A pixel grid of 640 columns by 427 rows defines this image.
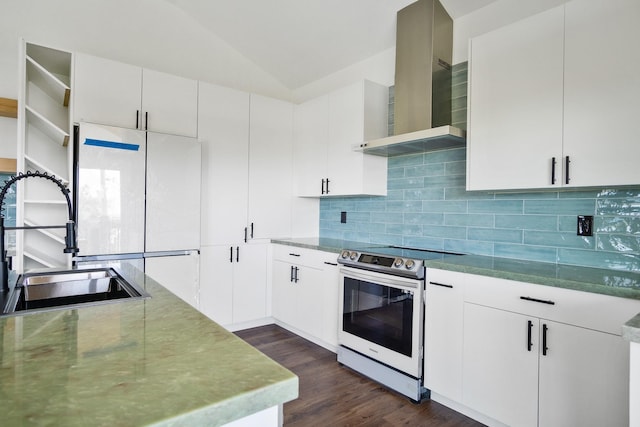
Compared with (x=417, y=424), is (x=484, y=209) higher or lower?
higher

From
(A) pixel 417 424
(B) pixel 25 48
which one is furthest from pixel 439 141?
(B) pixel 25 48

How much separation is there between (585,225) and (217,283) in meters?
2.95

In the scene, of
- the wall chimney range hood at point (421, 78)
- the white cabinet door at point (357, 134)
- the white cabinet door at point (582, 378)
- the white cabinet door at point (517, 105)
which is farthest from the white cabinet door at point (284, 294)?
the white cabinet door at point (582, 378)

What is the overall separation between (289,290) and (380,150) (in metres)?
1.62

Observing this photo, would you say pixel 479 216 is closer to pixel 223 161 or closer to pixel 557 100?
pixel 557 100

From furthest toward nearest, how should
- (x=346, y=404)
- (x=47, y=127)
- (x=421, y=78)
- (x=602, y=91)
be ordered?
(x=47, y=127) → (x=421, y=78) → (x=346, y=404) → (x=602, y=91)

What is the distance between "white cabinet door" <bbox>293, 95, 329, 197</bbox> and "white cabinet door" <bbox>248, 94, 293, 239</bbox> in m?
0.09

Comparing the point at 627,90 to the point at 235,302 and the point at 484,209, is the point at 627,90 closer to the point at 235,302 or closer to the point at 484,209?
the point at 484,209

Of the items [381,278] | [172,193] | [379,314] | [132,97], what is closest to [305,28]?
[132,97]

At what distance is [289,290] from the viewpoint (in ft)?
12.0

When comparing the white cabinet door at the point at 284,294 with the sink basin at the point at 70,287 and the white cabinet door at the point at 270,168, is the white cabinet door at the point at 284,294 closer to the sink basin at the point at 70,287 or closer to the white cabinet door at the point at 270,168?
the white cabinet door at the point at 270,168

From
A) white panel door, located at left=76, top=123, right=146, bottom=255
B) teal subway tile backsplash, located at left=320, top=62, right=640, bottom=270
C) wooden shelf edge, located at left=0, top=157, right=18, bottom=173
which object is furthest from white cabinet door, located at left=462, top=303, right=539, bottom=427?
wooden shelf edge, located at left=0, top=157, right=18, bottom=173

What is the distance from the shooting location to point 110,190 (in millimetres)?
2842

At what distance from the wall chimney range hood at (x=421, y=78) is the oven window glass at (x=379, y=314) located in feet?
3.62
